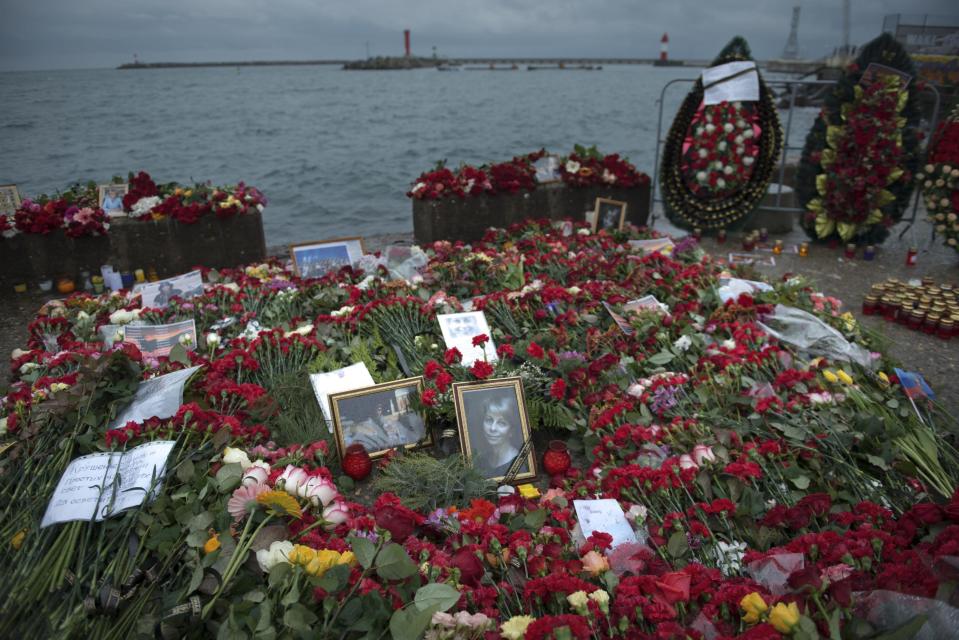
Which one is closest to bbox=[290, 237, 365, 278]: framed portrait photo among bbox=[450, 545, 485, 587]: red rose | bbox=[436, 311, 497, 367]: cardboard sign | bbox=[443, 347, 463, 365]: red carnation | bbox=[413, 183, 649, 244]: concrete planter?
bbox=[413, 183, 649, 244]: concrete planter

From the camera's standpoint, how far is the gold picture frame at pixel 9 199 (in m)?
5.88

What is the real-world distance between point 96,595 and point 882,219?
7550 mm

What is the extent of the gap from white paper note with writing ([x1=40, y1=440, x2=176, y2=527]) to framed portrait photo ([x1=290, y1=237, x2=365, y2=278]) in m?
3.05

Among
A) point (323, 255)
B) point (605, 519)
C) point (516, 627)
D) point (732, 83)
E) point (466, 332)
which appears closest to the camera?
point (516, 627)

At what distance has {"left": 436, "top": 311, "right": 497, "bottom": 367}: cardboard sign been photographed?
148 inches

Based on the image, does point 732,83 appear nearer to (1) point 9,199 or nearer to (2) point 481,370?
(2) point 481,370

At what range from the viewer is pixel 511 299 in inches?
169

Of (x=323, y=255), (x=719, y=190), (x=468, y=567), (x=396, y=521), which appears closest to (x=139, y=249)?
(x=323, y=255)

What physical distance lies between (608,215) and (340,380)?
4.65 m

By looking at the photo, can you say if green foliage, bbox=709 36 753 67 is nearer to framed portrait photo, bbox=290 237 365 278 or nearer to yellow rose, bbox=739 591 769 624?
framed portrait photo, bbox=290 237 365 278

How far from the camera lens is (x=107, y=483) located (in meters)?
2.31

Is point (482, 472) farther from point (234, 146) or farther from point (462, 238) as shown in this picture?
point (234, 146)

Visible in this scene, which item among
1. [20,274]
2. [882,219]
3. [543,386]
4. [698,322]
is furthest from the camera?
[882,219]

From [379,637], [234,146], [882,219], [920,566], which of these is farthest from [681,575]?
[234,146]
